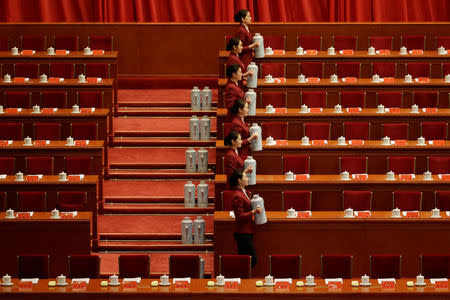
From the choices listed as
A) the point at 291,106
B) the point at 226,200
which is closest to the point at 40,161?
the point at 226,200

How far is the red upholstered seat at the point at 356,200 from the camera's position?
8078 millimetres

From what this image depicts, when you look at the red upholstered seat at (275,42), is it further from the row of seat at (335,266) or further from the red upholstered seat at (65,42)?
the row of seat at (335,266)

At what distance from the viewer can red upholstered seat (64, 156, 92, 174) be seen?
8.74 m

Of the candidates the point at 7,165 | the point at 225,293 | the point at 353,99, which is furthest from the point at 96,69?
the point at 225,293

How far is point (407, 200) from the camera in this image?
811 cm

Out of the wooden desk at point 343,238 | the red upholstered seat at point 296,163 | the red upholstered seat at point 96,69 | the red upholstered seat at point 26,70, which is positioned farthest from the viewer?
the red upholstered seat at point 26,70

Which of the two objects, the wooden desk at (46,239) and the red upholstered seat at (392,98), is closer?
Answer: the wooden desk at (46,239)

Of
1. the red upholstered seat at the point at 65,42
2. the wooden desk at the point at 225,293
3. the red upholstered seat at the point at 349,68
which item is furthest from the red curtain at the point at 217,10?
the wooden desk at the point at 225,293

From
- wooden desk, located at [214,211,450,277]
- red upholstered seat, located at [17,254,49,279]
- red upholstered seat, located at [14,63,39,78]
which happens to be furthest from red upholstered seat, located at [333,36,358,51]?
red upholstered seat, located at [17,254,49,279]

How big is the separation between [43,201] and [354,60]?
11.9ft

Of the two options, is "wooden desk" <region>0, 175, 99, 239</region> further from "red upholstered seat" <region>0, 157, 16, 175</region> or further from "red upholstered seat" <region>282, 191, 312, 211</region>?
"red upholstered seat" <region>282, 191, 312, 211</region>

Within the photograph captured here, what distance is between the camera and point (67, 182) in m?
8.41

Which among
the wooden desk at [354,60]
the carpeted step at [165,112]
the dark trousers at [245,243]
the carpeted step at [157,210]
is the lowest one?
the dark trousers at [245,243]

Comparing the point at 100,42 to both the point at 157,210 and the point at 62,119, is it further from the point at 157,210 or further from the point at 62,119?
the point at 157,210
